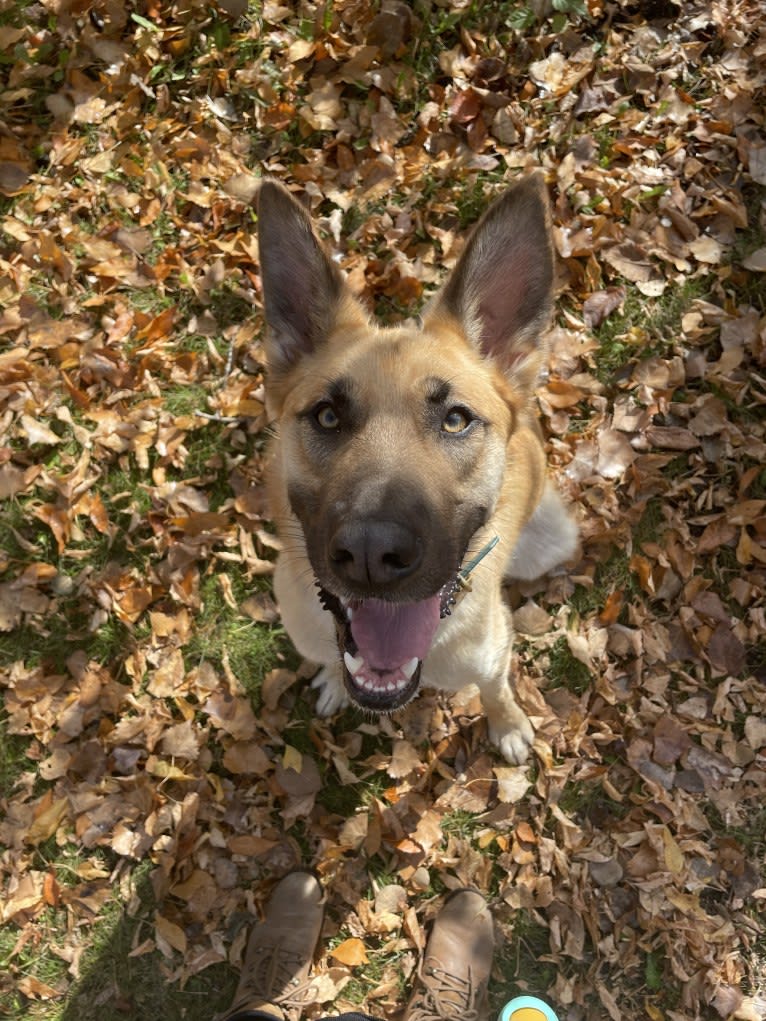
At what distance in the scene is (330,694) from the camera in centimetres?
443

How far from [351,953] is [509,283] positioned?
3599mm

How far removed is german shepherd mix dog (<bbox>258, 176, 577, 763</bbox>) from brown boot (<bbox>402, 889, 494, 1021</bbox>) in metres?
1.47

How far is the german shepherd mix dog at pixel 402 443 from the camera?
104 inches

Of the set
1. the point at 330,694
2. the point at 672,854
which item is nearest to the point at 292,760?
the point at 330,694

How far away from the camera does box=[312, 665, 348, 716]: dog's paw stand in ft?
14.5

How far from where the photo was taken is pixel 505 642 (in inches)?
145

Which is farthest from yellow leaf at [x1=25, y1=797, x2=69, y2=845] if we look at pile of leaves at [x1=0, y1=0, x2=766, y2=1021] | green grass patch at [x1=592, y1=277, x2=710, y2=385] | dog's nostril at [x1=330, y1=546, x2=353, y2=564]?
green grass patch at [x1=592, y1=277, x2=710, y2=385]

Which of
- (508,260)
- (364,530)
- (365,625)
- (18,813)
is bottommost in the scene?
(18,813)

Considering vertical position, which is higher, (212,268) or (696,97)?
(696,97)

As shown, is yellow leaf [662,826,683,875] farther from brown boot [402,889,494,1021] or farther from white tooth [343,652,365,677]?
white tooth [343,652,365,677]

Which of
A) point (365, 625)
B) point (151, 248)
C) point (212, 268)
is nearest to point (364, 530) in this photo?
point (365, 625)

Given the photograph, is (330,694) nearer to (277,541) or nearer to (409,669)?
(277,541)

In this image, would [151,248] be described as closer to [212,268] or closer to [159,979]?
[212,268]

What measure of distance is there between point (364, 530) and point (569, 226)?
12.0 feet
